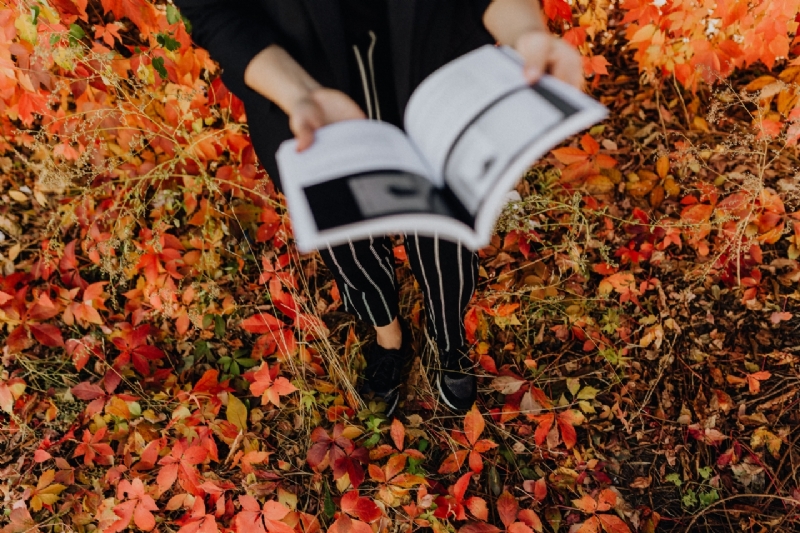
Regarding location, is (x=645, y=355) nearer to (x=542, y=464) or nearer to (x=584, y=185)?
(x=542, y=464)

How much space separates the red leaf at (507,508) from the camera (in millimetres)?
1941

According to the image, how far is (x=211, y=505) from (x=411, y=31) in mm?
1918

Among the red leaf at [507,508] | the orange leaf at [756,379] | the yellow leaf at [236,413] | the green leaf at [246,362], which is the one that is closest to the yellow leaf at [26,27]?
the green leaf at [246,362]

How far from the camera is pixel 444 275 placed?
1.60 metres

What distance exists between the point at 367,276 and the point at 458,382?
2.36ft

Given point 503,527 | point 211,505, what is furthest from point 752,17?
point 211,505

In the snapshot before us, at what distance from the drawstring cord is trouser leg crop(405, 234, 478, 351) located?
383mm

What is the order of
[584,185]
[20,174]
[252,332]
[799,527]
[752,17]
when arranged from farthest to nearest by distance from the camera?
[20,174], [584,185], [252,332], [752,17], [799,527]

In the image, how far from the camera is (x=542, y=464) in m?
2.09

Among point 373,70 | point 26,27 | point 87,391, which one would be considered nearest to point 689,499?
point 373,70

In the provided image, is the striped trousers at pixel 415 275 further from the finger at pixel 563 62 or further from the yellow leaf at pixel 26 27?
the yellow leaf at pixel 26 27

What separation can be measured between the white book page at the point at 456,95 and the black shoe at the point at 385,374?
3.91 feet

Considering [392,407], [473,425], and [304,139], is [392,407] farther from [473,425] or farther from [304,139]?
[304,139]

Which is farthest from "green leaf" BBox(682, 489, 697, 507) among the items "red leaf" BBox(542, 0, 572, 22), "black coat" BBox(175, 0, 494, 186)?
"red leaf" BBox(542, 0, 572, 22)
